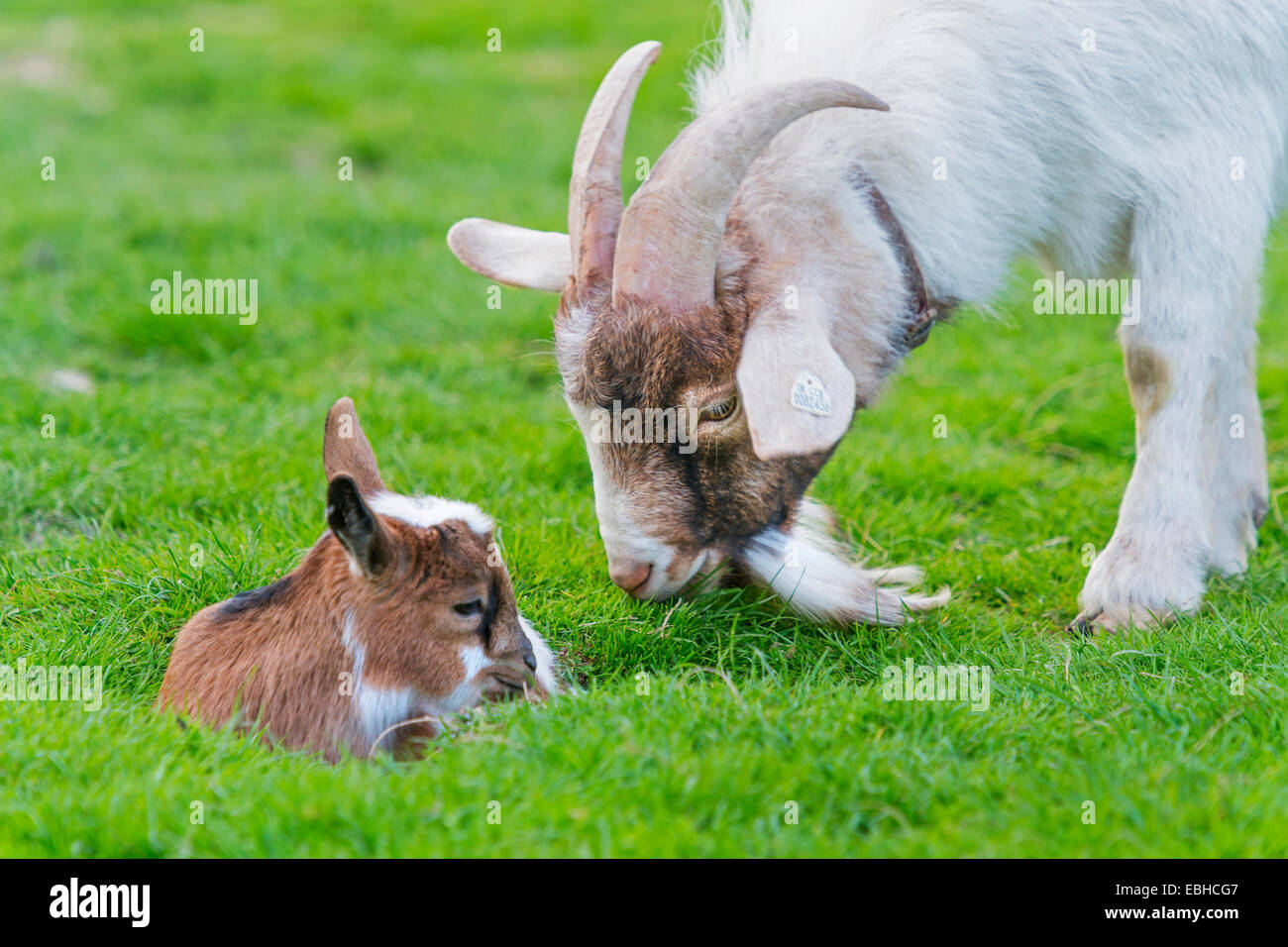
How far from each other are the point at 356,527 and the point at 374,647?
13.5 inches

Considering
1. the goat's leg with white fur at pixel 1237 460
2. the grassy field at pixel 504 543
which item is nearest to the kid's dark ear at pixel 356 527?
the grassy field at pixel 504 543

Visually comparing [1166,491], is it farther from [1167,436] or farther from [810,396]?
[810,396]

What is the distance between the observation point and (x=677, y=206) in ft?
12.3

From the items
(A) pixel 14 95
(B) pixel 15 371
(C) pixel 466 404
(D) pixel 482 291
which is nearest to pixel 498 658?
(C) pixel 466 404

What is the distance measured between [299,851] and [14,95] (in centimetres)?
901

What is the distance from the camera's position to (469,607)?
3629 mm

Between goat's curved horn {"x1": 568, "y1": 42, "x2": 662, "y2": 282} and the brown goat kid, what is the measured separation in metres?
0.77

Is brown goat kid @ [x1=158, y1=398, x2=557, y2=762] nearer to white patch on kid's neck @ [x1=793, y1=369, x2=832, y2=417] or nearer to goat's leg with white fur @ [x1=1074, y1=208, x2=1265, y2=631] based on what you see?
white patch on kid's neck @ [x1=793, y1=369, x2=832, y2=417]

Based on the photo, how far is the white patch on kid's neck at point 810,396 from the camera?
358 centimetres

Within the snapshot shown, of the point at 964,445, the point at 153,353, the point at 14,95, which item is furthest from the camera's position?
the point at 14,95

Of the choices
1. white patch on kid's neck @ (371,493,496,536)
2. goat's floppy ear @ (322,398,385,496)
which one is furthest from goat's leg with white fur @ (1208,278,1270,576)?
goat's floppy ear @ (322,398,385,496)

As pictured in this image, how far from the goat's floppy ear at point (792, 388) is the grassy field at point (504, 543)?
2.05 ft

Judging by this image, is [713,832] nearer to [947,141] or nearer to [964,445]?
[947,141]

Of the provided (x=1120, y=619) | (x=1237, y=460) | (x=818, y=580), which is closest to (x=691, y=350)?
(x=818, y=580)
